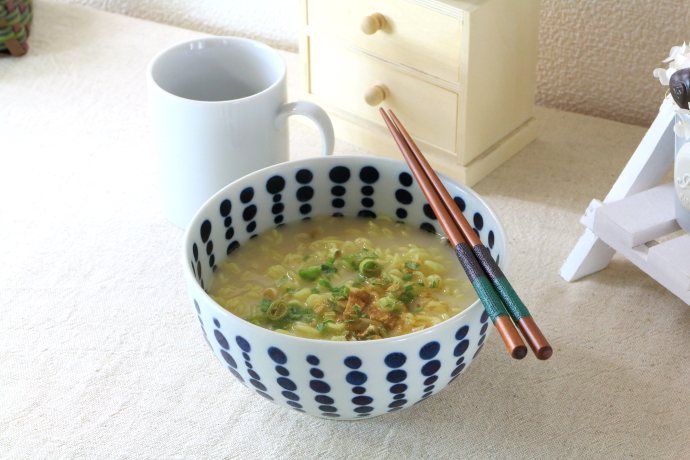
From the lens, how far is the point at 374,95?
1.00 m

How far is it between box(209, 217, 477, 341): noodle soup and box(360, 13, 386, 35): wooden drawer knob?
0.77 feet

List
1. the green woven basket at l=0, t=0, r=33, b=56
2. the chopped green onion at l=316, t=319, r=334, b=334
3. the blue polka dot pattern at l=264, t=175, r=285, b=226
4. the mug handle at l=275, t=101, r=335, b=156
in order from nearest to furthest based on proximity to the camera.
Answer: the chopped green onion at l=316, t=319, r=334, b=334 < the blue polka dot pattern at l=264, t=175, r=285, b=226 < the mug handle at l=275, t=101, r=335, b=156 < the green woven basket at l=0, t=0, r=33, b=56

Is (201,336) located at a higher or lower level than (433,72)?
lower

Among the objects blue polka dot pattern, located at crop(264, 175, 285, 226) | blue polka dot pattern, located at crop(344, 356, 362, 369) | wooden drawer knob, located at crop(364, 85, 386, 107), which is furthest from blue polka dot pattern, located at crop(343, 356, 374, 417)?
wooden drawer knob, located at crop(364, 85, 386, 107)

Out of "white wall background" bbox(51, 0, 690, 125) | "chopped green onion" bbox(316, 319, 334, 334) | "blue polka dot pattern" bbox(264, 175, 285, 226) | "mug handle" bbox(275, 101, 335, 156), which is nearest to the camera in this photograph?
"chopped green onion" bbox(316, 319, 334, 334)

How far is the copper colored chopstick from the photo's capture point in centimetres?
56

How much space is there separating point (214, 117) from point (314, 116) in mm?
94

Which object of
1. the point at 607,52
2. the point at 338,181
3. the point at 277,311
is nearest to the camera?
the point at 277,311

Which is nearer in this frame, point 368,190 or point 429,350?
point 429,350

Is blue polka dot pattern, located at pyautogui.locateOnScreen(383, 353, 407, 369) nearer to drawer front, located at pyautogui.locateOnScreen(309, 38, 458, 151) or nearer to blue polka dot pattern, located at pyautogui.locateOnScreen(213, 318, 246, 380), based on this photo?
blue polka dot pattern, located at pyautogui.locateOnScreen(213, 318, 246, 380)

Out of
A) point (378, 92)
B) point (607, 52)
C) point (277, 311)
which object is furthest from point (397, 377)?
point (607, 52)

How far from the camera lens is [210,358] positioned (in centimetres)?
79

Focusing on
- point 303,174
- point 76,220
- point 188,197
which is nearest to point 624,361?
point 303,174

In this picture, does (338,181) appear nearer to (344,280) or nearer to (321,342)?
(344,280)
